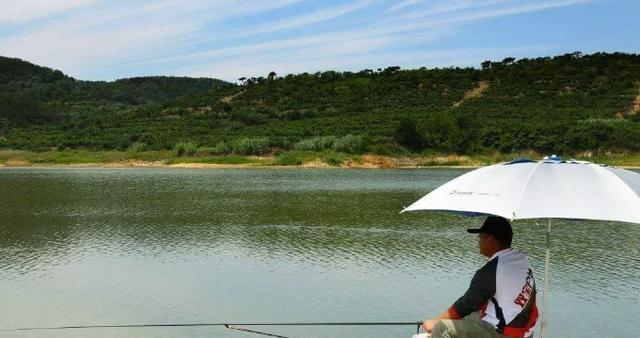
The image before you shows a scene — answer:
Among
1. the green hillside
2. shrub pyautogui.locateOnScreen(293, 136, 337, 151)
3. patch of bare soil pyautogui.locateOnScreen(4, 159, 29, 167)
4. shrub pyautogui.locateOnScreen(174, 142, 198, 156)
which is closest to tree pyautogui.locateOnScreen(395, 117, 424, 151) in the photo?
the green hillside

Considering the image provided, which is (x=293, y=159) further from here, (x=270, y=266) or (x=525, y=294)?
(x=525, y=294)

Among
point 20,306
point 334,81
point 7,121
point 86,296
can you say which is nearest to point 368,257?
point 86,296

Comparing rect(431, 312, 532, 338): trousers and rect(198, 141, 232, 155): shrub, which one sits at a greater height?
rect(431, 312, 532, 338): trousers

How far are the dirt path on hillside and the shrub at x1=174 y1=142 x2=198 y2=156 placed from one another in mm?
34839

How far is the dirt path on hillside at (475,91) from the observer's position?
89.9 metres

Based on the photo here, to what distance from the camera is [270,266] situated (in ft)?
52.4

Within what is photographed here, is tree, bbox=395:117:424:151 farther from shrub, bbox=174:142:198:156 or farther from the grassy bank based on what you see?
shrub, bbox=174:142:198:156

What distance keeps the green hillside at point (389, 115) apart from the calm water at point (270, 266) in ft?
126

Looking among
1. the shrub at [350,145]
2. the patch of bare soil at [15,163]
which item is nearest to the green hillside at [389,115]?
the shrub at [350,145]

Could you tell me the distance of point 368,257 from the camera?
17234 mm

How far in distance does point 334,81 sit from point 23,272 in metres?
94.0

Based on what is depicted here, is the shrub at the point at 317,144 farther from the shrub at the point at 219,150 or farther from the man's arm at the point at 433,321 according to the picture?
the man's arm at the point at 433,321

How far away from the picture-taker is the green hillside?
6669 cm

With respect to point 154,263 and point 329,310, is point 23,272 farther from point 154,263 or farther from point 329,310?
point 329,310
